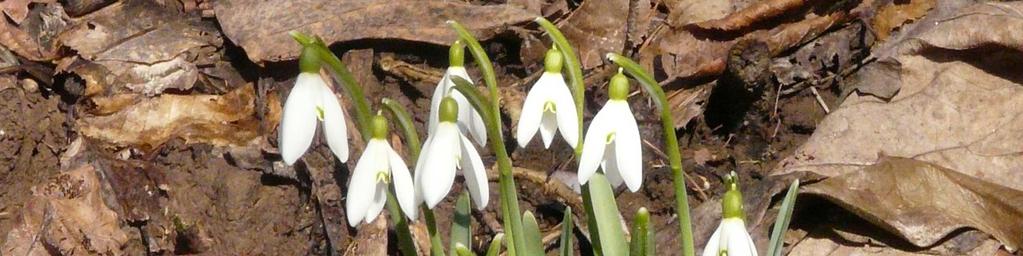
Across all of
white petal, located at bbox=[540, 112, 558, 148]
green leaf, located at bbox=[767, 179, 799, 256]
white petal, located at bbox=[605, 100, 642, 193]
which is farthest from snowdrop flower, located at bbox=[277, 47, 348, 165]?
green leaf, located at bbox=[767, 179, 799, 256]

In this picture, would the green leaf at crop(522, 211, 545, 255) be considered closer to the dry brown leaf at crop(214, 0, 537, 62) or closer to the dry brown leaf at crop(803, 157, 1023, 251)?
the dry brown leaf at crop(803, 157, 1023, 251)

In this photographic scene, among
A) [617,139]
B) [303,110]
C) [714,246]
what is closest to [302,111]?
[303,110]

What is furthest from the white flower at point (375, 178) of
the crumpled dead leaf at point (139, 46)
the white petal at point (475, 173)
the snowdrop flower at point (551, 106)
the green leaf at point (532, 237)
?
the crumpled dead leaf at point (139, 46)

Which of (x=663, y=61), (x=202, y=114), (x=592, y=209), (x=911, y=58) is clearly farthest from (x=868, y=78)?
(x=202, y=114)

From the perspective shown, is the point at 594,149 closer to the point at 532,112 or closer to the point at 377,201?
the point at 532,112

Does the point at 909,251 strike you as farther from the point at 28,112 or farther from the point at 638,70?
the point at 28,112

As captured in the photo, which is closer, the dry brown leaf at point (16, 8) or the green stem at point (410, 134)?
the green stem at point (410, 134)

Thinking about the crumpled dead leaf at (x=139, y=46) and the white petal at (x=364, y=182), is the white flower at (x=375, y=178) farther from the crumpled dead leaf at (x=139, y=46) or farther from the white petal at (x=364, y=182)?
the crumpled dead leaf at (x=139, y=46)
